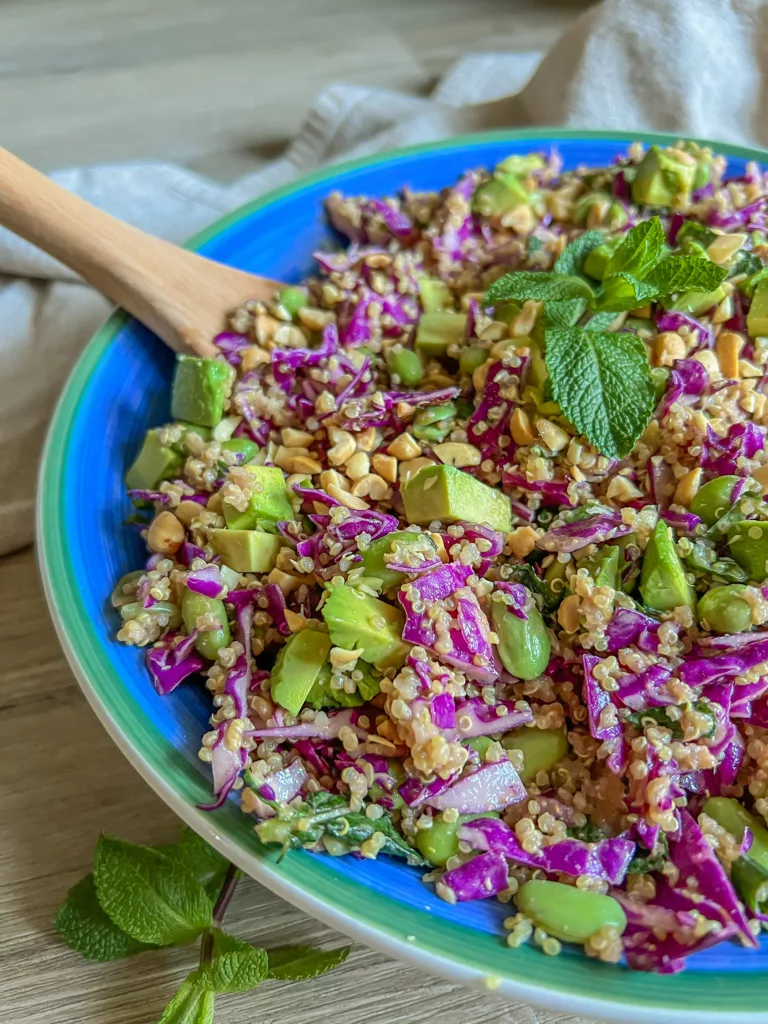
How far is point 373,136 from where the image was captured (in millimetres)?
2588

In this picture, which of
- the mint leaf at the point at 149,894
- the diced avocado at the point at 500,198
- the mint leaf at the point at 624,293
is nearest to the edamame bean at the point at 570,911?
the mint leaf at the point at 149,894

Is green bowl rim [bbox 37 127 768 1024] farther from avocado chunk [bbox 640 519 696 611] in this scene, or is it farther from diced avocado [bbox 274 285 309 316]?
diced avocado [bbox 274 285 309 316]

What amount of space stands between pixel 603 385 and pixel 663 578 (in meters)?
0.34

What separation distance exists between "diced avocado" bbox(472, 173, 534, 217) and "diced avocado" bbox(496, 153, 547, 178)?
0.17ft

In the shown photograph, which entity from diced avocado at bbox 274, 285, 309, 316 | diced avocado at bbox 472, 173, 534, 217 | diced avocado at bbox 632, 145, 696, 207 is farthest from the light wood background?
diced avocado at bbox 632, 145, 696, 207

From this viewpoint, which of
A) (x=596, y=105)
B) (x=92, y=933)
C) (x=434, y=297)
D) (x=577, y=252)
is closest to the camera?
(x=92, y=933)

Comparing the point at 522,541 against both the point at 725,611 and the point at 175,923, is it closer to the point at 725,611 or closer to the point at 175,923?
the point at 725,611

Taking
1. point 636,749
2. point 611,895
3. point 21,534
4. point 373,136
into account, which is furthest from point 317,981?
point 373,136

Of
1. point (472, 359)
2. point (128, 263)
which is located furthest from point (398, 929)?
point (128, 263)

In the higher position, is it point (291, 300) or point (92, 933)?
point (291, 300)

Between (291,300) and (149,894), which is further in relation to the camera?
(291,300)

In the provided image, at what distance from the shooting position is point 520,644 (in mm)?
1299

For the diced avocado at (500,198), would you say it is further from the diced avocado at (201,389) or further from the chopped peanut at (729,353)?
the diced avocado at (201,389)

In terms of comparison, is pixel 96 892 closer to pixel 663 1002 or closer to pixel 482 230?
pixel 663 1002
